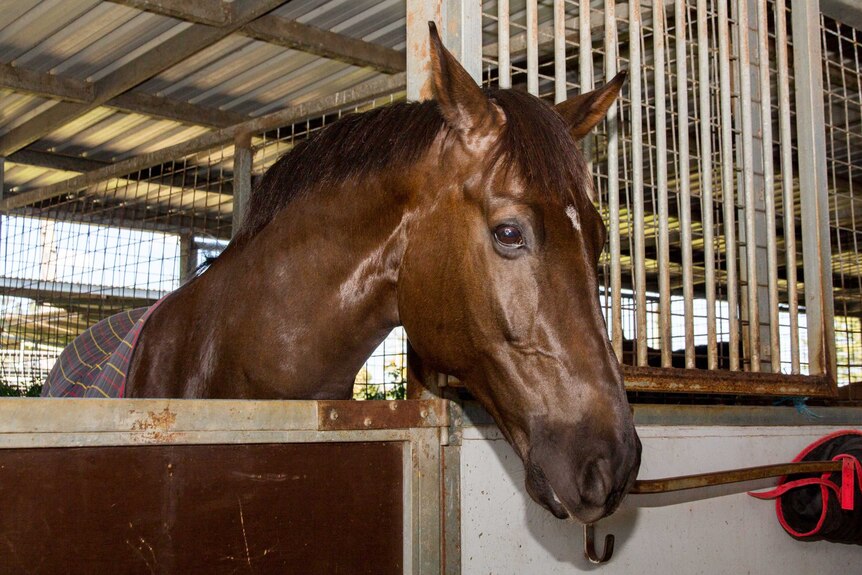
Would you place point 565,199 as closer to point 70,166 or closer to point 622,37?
point 622,37

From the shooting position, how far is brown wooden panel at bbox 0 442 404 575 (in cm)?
117

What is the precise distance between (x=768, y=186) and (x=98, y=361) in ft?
7.75

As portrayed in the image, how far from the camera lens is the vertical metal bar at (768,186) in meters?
2.54

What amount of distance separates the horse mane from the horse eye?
10 cm

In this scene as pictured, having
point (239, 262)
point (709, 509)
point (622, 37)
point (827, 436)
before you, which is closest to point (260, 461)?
point (239, 262)

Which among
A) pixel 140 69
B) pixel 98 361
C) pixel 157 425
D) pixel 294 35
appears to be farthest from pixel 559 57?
pixel 140 69

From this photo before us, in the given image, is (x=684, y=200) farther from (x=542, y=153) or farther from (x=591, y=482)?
(x=591, y=482)

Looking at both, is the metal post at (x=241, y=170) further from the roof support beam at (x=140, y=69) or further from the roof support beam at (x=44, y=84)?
the roof support beam at (x=44, y=84)

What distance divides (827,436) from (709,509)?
1.64ft

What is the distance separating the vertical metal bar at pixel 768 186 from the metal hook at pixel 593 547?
90 cm

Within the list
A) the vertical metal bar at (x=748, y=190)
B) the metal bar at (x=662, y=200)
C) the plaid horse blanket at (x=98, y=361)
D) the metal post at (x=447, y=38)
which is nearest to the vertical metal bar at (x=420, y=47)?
the metal post at (x=447, y=38)

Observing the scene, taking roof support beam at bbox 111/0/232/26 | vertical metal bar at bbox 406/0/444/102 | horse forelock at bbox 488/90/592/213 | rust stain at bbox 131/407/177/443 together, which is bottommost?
rust stain at bbox 131/407/177/443

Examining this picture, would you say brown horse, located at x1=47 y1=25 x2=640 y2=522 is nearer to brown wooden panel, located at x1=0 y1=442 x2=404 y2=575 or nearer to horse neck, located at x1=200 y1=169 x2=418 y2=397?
horse neck, located at x1=200 y1=169 x2=418 y2=397

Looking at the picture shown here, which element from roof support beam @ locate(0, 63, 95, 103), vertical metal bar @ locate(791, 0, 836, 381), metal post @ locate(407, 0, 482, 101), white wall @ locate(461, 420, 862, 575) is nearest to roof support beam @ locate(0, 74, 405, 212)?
roof support beam @ locate(0, 63, 95, 103)
